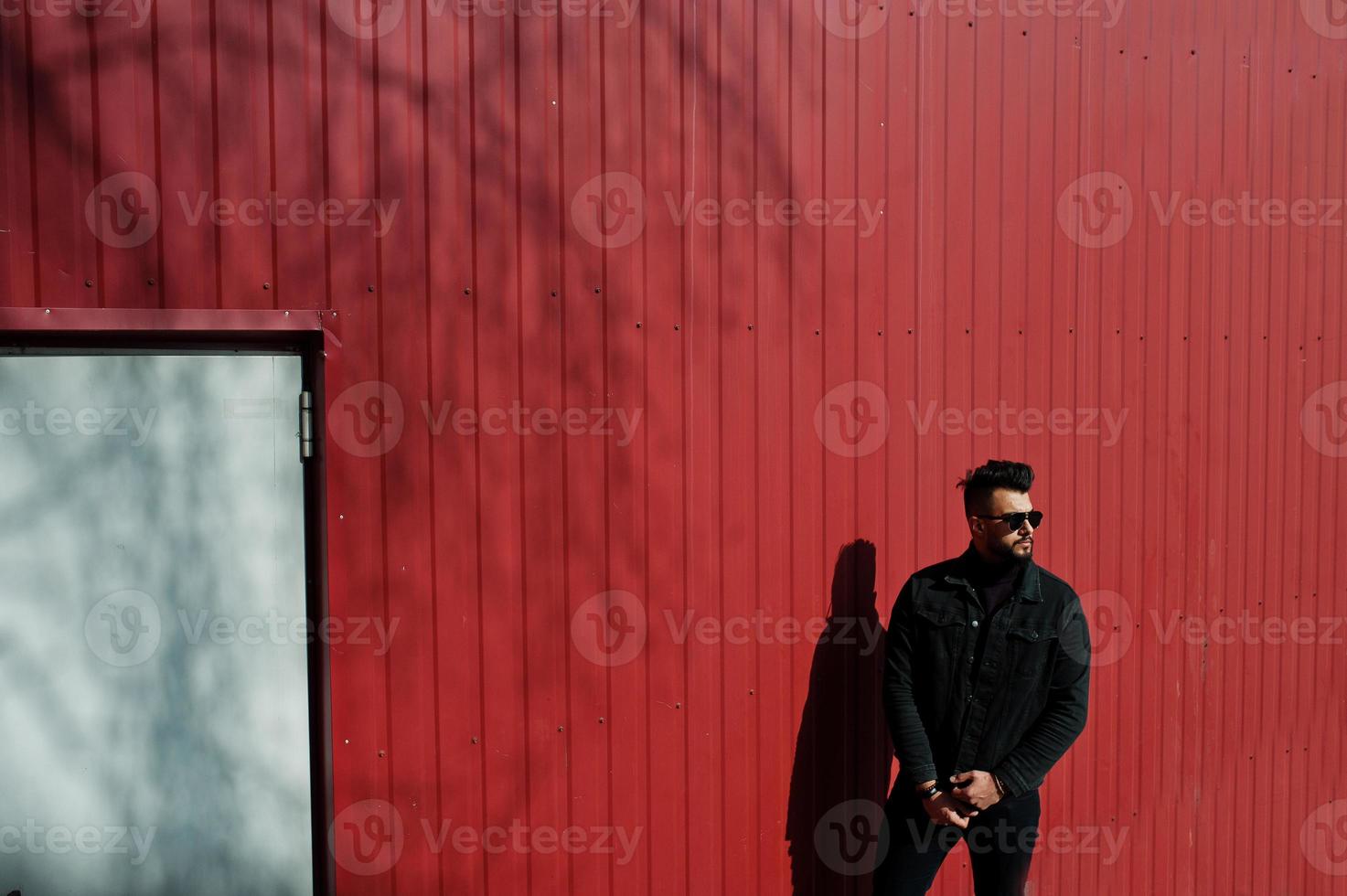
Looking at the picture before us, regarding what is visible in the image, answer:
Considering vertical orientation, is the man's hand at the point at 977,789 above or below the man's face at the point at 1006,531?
below

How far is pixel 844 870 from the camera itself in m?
2.75

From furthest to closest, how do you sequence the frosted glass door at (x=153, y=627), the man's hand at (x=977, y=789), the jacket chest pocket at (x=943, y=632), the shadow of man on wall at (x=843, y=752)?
the shadow of man on wall at (x=843, y=752), the frosted glass door at (x=153, y=627), the jacket chest pocket at (x=943, y=632), the man's hand at (x=977, y=789)

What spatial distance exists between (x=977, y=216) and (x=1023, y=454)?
88 cm

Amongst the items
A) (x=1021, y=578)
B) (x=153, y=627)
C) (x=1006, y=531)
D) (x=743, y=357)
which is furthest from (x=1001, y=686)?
(x=153, y=627)

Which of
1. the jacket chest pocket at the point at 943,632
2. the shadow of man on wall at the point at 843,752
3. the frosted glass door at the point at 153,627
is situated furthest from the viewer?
the shadow of man on wall at the point at 843,752

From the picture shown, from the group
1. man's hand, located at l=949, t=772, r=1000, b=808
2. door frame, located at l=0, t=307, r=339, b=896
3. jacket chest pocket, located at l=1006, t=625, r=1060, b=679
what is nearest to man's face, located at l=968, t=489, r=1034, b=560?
jacket chest pocket, located at l=1006, t=625, r=1060, b=679

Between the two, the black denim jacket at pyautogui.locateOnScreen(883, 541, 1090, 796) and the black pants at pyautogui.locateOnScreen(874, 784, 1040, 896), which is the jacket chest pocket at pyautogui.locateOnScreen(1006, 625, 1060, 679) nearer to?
the black denim jacket at pyautogui.locateOnScreen(883, 541, 1090, 796)

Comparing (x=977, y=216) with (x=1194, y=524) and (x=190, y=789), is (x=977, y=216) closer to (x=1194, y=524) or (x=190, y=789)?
(x=1194, y=524)

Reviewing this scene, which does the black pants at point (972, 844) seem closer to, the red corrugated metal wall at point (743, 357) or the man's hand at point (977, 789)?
the man's hand at point (977, 789)

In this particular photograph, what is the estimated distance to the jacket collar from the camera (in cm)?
224

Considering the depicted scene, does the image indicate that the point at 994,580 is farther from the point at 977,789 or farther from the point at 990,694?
the point at 977,789

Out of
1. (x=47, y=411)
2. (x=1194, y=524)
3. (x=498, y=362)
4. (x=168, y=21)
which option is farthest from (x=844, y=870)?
(x=168, y=21)

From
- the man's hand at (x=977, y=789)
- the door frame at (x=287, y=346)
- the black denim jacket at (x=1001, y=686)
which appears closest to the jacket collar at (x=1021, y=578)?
the black denim jacket at (x=1001, y=686)

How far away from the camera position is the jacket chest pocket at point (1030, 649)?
2.23 metres
